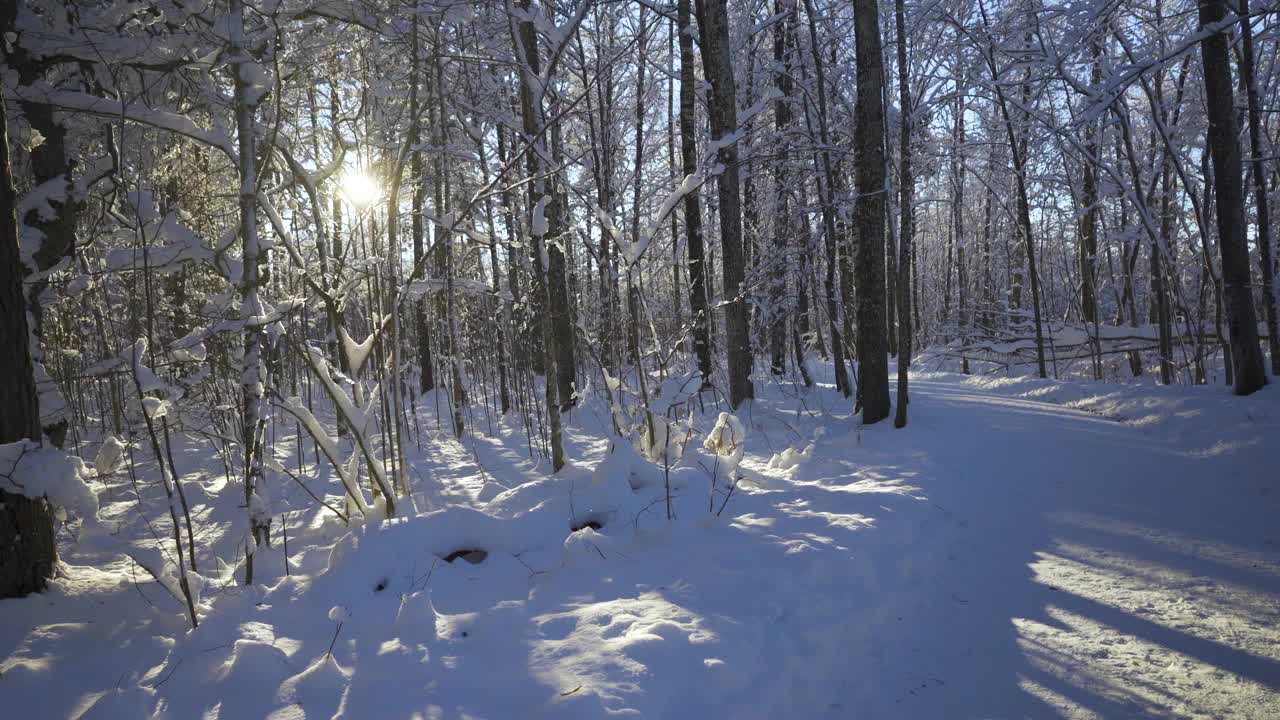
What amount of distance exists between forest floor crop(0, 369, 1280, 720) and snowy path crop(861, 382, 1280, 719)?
2 centimetres

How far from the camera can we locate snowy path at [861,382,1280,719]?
2.30 m

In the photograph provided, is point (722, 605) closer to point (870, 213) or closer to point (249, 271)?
point (249, 271)

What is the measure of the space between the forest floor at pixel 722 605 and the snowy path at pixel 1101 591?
0.02 m

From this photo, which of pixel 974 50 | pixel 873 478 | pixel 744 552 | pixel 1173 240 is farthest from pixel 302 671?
pixel 1173 240

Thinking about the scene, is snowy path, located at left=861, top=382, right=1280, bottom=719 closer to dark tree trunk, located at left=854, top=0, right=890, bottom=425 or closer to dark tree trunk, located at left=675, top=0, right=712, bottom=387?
dark tree trunk, located at left=854, top=0, right=890, bottom=425

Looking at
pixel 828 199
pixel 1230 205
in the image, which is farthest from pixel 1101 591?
pixel 828 199

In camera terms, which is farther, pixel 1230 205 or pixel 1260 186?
pixel 1260 186

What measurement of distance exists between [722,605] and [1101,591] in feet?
6.65

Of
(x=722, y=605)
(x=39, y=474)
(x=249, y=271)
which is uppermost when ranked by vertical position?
(x=249, y=271)

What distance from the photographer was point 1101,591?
3.11 meters

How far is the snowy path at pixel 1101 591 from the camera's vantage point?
2.30 m

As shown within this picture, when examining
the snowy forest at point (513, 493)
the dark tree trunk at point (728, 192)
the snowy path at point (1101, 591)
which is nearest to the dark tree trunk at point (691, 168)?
the dark tree trunk at point (728, 192)

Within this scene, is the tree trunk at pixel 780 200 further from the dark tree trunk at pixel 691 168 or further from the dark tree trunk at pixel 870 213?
the dark tree trunk at pixel 870 213

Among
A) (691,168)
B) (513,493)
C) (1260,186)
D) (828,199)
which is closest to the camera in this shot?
(513,493)
